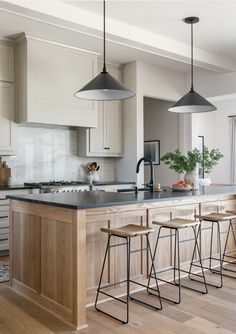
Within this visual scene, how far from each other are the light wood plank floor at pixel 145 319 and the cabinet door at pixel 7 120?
2.22 m

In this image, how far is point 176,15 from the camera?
14.1 ft

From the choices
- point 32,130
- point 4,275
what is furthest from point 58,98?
point 4,275

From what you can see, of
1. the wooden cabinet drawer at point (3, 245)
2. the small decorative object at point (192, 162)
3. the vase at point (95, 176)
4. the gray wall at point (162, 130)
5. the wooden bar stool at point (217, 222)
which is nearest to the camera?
the wooden bar stool at point (217, 222)

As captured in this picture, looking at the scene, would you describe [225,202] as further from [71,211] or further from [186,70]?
[186,70]

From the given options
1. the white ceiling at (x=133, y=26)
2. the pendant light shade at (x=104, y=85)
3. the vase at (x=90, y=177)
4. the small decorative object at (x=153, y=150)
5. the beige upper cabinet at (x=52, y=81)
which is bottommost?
the vase at (x=90, y=177)

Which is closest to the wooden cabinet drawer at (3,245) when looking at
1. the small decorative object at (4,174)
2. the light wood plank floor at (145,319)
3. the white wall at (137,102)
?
the small decorative object at (4,174)

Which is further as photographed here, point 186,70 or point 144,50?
point 186,70

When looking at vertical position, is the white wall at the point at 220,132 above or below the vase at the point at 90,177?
above

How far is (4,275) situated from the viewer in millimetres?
3713

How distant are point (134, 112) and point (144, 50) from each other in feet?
3.63

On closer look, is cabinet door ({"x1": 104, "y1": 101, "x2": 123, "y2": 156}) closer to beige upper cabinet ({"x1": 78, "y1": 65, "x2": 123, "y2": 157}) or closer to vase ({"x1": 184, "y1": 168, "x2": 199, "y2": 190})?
beige upper cabinet ({"x1": 78, "y1": 65, "x2": 123, "y2": 157})

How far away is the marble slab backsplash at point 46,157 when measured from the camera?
519cm

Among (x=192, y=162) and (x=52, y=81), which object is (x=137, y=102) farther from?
(x=192, y=162)

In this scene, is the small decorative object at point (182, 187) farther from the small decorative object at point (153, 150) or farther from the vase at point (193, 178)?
the small decorative object at point (153, 150)
